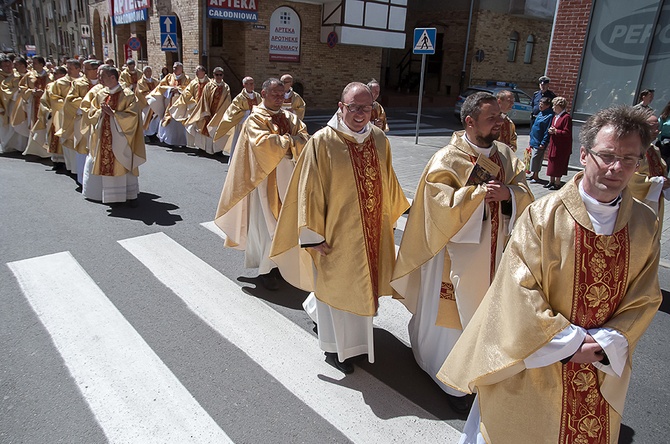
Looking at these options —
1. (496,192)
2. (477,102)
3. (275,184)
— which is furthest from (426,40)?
(496,192)

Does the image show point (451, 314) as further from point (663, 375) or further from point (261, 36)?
point (261, 36)

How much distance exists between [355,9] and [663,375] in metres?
19.1

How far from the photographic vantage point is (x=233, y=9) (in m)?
18.5

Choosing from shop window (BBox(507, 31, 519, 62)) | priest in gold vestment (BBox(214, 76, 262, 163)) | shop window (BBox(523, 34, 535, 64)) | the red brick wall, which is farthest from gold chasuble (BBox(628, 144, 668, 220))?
shop window (BBox(523, 34, 535, 64))

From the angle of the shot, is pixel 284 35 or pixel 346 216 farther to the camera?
pixel 284 35

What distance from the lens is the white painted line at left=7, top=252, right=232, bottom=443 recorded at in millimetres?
3064

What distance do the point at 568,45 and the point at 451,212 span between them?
11.1 meters

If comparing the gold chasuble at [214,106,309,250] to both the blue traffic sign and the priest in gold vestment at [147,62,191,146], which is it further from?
the blue traffic sign

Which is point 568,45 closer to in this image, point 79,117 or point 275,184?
point 275,184

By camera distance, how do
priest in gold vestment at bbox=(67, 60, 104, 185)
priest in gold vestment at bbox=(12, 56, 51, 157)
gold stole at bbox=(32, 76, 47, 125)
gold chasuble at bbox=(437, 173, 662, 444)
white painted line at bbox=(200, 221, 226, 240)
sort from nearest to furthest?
gold chasuble at bbox=(437, 173, 662, 444) → white painted line at bbox=(200, 221, 226, 240) → priest in gold vestment at bbox=(67, 60, 104, 185) → priest in gold vestment at bbox=(12, 56, 51, 157) → gold stole at bbox=(32, 76, 47, 125)

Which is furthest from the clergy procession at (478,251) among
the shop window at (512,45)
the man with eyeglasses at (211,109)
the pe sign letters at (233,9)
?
the shop window at (512,45)

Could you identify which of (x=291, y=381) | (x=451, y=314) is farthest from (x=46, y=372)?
(x=451, y=314)

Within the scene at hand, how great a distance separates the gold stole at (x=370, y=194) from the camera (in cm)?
351

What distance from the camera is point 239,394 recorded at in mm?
3395
